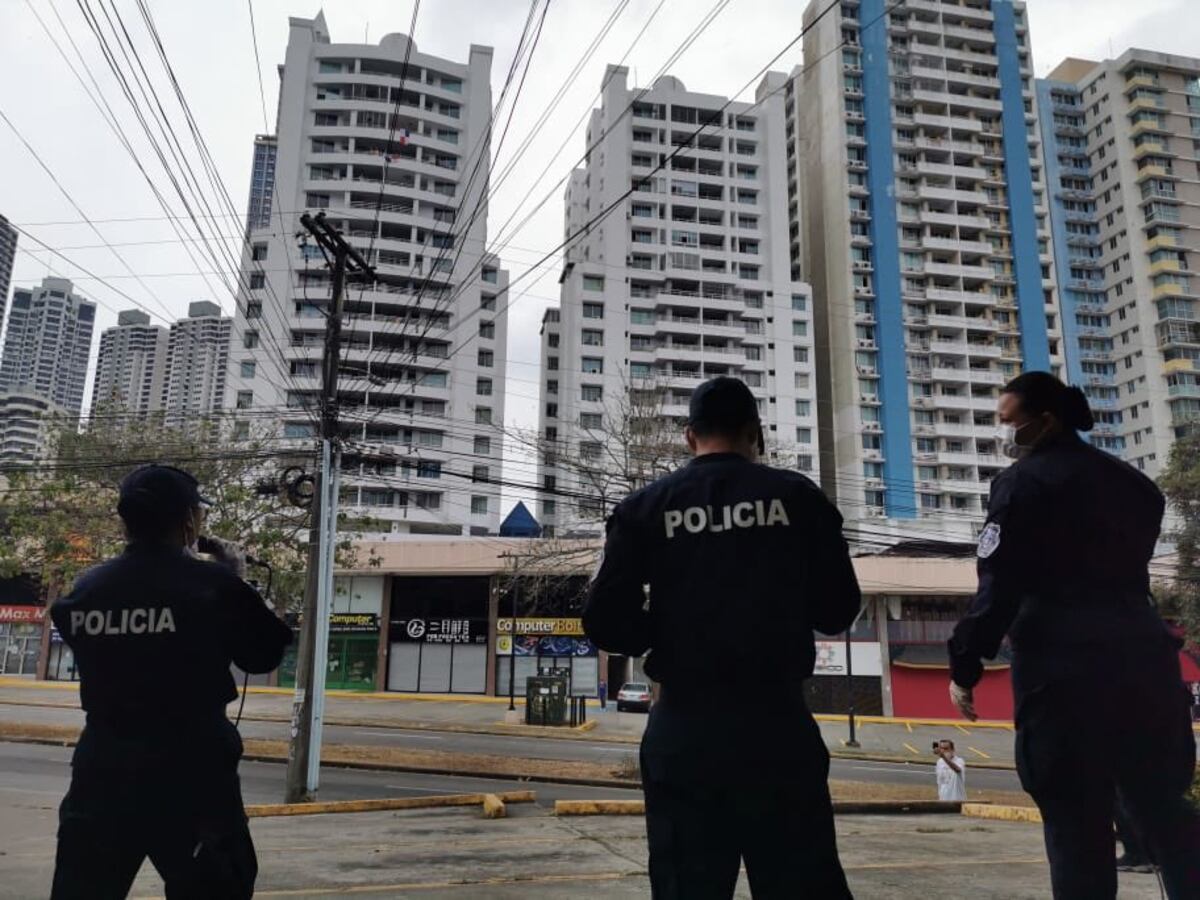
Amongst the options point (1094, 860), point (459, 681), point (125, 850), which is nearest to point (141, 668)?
point (125, 850)

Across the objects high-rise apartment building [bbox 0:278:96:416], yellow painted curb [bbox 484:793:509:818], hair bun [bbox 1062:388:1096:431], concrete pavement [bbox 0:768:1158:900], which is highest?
high-rise apartment building [bbox 0:278:96:416]

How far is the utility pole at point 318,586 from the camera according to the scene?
1257cm

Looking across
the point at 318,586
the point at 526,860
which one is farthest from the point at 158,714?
the point at 318,586

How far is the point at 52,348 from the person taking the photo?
22328mm

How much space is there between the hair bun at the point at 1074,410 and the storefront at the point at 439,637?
3422 cm

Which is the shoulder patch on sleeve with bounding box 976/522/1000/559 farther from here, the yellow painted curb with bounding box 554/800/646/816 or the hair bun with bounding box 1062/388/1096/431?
the yellow painted curb with bounding box 554/800/646/816

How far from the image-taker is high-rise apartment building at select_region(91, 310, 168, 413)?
83.7 feet

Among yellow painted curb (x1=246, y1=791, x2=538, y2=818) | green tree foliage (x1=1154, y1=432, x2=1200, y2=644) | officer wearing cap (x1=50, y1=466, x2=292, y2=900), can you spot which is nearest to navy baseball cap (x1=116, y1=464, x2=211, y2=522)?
officer wearing cap (x1=50, y1=466, x2=292, y2=900)

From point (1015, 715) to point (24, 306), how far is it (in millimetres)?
25066

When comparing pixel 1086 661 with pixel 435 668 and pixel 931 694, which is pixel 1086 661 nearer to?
pixel 931 694

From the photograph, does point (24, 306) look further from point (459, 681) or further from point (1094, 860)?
point (1094, 860)

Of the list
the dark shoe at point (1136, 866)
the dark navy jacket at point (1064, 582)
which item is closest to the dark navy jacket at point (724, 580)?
the dark navy jacket at point (1064, 582)

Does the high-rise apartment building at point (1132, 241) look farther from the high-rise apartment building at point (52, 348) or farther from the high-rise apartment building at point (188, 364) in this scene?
the high-rise apartment building at point (52, 348)

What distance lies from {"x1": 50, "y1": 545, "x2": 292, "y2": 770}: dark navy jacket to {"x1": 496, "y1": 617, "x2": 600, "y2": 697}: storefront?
32895 millimetres
